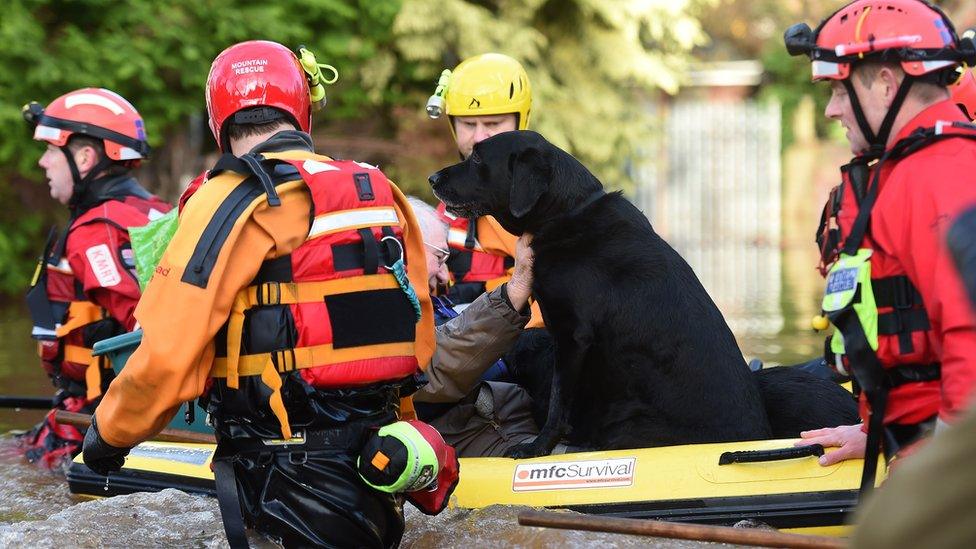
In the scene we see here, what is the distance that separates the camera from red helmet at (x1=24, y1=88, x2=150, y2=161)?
626cm

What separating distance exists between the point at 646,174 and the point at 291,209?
69.5ft

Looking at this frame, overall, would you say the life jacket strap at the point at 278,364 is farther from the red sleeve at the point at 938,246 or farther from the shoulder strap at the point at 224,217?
the red sleeve at the point at 938,246

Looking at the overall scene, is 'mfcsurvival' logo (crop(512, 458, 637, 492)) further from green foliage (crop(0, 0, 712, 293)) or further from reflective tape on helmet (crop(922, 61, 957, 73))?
green foliage (crop(0, 0, 712, 293))

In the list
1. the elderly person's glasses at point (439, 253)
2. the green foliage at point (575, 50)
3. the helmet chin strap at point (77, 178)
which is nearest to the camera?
the elderly person's glasses at point (439, 253)

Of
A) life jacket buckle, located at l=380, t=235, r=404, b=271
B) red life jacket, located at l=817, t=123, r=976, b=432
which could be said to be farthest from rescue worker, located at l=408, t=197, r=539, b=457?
red life jacket, located at l=817, t=123, r=976, b=432

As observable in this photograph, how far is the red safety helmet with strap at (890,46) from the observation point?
3.43m

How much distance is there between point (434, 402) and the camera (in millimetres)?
5039

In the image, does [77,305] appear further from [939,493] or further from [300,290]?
[939,493]

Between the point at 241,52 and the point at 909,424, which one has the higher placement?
the point at 241,52

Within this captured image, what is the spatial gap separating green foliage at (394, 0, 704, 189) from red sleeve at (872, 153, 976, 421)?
14.0 meters

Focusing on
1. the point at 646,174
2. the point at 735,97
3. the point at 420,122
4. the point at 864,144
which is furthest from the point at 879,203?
the point at 735,97

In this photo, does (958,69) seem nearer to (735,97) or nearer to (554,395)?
(554,395)

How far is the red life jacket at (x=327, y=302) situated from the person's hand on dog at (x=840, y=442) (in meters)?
1.67

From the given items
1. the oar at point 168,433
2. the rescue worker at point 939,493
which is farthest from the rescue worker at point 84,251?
the rescue worker at point 939,493
